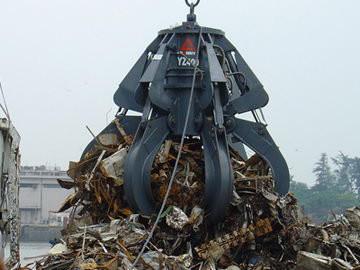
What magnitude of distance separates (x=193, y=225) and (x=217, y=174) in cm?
67

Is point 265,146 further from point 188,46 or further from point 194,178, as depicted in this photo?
point 188,46

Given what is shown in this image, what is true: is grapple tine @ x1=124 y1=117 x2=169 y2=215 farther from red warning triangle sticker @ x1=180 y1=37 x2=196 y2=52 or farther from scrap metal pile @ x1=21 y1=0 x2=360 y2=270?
red warning triangle sticker @ x1=180 y1=37 x2=196 y2=52

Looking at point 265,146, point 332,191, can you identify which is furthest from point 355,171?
point 265,146

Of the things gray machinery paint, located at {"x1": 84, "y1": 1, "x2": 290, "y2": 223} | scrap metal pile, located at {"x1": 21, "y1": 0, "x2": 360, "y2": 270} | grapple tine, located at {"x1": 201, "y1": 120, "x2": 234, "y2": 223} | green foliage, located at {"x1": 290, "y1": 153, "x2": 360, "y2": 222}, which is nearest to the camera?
scrap metal pile, located at {"x1": 21, "y1": 0, "x2": 360, "y2": 270}

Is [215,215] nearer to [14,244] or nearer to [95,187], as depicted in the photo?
→ [95,187]

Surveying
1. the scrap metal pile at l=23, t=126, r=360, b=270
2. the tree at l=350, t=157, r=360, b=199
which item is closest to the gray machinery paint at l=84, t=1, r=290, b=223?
the scrap metal pile at l=23, t=126, r=360, b=270

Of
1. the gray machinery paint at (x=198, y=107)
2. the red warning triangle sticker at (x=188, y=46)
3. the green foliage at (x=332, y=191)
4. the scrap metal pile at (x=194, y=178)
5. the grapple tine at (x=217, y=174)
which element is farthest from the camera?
the green foliage at (x=332, y=191)

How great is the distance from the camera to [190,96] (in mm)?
10742

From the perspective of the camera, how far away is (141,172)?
10.4 m

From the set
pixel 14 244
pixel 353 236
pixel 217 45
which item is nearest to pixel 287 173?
pixel 353 236

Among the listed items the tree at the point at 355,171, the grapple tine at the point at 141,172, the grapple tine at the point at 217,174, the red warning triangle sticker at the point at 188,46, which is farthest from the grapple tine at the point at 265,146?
the tree at the point at 355,171

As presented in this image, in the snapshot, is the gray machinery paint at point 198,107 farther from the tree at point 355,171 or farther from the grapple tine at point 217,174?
the tree at point 355,171

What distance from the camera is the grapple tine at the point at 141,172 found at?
34.0 ft

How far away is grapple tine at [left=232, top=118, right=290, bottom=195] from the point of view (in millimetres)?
11109
